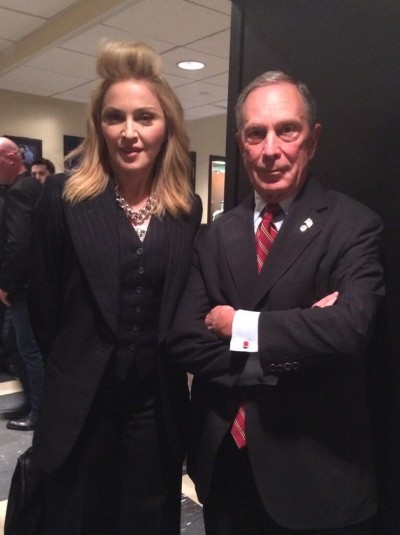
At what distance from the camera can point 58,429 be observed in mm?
1312

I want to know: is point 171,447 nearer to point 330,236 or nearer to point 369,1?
point 330,236

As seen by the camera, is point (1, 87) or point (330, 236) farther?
point (1, 87)

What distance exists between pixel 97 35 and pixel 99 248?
3.34m

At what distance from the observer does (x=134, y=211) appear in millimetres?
1377

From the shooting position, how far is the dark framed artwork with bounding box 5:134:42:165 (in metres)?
6.31

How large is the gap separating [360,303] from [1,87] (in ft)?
20.1

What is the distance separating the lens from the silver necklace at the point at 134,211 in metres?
1.37

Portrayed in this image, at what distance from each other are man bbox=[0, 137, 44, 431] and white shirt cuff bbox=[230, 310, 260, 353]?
1.71m

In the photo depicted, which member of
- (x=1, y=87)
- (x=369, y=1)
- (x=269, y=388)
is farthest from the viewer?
(x=1, y=87)

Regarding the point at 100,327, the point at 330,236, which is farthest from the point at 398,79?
the point at 100,327

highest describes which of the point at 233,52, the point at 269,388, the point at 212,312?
the point at 233,52

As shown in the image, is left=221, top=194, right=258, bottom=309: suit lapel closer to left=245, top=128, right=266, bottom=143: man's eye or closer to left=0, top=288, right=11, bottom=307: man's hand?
left=245, top=128, right=266, bottom=143: man's eye

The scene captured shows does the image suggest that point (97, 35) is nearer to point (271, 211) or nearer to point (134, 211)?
point (134, 211)

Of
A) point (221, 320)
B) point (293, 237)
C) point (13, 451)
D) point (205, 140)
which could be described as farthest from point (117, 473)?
point (205, 140)
